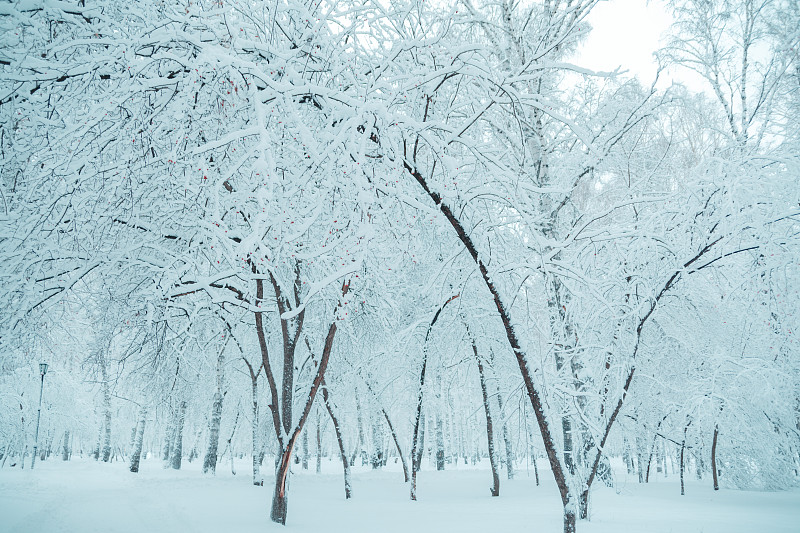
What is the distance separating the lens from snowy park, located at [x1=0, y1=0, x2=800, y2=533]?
3.55 meters

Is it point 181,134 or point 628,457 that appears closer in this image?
point 181,134

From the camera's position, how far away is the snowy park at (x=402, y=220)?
3.55 meters

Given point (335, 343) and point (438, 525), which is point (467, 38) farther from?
point (438, 525)

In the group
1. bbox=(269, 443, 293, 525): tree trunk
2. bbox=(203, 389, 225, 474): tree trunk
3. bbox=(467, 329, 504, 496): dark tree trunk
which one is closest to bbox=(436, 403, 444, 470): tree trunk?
bbox=(467, 329, 504, 496): dark tree trunk

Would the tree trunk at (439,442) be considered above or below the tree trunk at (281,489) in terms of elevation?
below

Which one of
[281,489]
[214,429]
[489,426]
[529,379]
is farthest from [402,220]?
[214,429]

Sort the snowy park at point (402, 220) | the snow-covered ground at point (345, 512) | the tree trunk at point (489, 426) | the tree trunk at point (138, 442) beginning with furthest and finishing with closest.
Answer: the tree trunk at point (138, 442)
the tree trunk at point (489, 426)
the snow-covered ground at point (345, 512)
the snowy park at point (402, 220)

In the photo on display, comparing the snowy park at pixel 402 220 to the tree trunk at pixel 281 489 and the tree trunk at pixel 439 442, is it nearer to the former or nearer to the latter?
the tree trunk at pixel 281 489

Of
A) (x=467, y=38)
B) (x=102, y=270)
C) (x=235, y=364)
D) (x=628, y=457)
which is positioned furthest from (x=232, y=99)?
(x=628, y=457)

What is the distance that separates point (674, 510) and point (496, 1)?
10.9 metres

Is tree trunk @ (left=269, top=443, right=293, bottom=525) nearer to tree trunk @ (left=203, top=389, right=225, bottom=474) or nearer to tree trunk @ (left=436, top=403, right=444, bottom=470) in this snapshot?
tree trunk @ (left=203, top=389, right=225, bottom=474)

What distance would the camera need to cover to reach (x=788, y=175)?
212 inches

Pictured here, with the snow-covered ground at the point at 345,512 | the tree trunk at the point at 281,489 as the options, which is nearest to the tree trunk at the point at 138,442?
the snow-covered ground at the point at 345,512

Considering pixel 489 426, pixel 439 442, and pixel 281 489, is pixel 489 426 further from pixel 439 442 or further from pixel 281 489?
pixel 439 442
